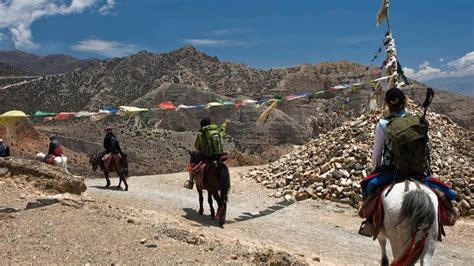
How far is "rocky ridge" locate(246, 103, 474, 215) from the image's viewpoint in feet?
40.4

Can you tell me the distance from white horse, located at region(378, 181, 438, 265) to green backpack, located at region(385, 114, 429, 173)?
0.94ft

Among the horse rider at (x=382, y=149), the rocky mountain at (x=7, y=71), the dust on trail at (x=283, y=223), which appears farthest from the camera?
the rocky mountain at (x=7, y=71)

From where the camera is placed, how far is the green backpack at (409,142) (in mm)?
5164

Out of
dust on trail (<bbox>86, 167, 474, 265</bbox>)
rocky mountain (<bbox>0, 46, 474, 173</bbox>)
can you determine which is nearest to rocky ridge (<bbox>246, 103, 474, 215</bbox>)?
dust on trail (<bbox>86, 167, 474, 265</bbox>)

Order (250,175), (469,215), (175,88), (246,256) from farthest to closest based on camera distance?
(175,88) < (250,175) < (469,215) < (246,256)

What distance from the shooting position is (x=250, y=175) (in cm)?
1666

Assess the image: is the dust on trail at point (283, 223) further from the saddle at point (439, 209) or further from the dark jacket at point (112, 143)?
the saddle at point (439, 209)

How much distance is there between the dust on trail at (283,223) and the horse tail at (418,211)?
302cm

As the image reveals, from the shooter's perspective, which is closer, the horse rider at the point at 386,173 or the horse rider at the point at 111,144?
the horse rider at the point at 386,173

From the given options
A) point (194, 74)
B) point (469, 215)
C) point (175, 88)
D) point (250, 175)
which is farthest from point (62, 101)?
point (469, 215)

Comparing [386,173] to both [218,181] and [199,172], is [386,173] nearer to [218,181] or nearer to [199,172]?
[218,181]

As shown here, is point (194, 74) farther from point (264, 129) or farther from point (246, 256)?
point (246, 256)

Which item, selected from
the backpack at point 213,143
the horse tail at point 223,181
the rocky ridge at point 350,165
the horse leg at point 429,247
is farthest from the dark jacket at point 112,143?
the horse leg at point 429,247

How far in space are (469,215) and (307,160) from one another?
4988 mm
